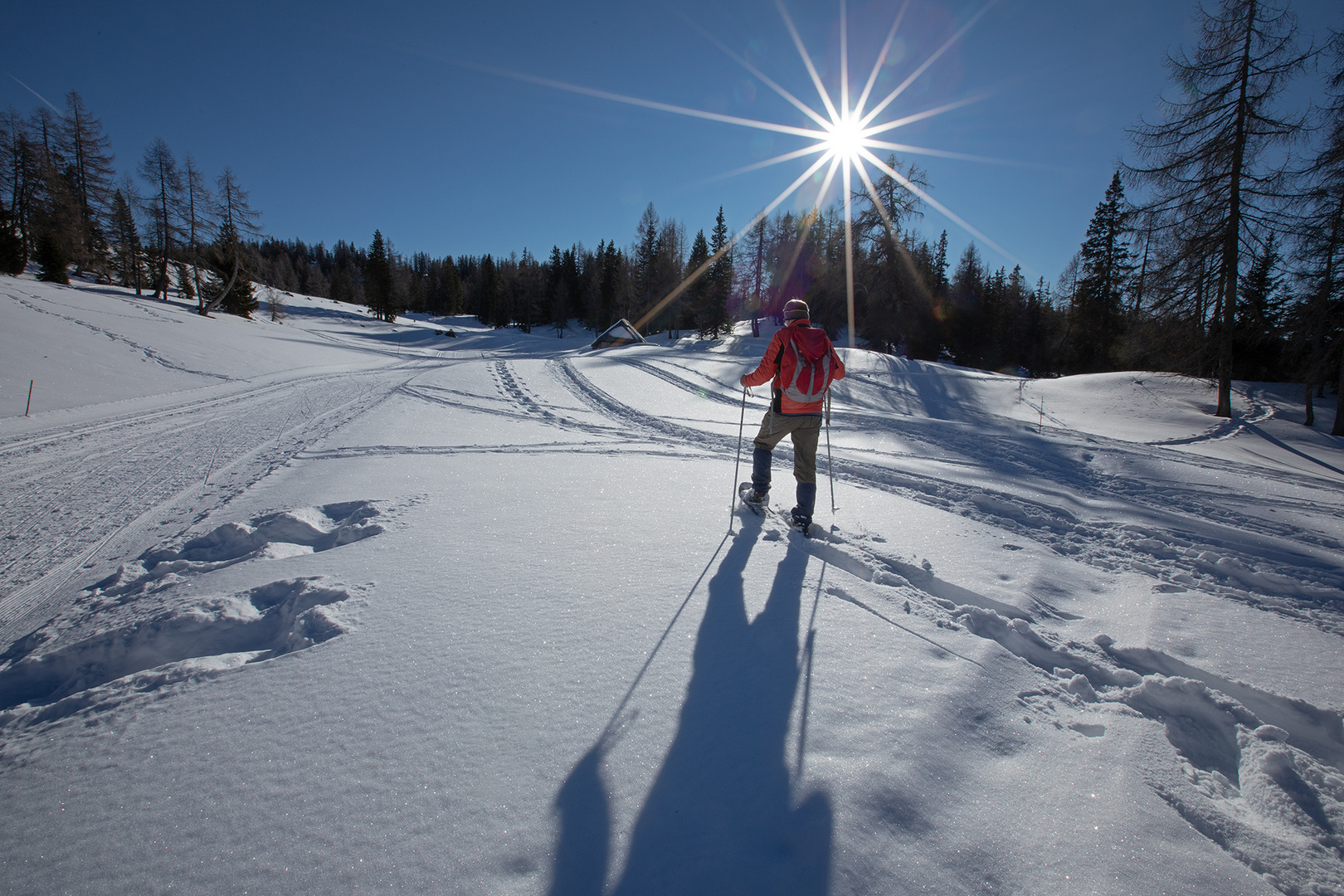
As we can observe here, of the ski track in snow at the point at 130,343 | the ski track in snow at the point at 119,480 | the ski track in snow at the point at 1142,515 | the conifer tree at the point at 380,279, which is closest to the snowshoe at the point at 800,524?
the ski track in snow at the point at 1142,515

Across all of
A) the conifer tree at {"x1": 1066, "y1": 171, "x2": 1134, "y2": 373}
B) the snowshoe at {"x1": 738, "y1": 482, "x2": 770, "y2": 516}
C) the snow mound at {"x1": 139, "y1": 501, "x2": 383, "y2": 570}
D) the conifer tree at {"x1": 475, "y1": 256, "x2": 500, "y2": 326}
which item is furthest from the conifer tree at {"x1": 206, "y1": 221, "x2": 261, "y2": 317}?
the conifer tree at {"x1": 1066, "y1": 171, "x2": 1134, "y2": 373}

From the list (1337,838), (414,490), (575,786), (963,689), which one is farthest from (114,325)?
(1337,838)

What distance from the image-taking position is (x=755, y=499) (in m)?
4.52

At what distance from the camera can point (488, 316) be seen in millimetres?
62438

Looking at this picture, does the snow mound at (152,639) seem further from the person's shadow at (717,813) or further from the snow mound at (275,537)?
the person's shadow at (717,813)

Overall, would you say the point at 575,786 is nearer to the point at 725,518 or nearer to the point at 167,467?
the point at 725,518

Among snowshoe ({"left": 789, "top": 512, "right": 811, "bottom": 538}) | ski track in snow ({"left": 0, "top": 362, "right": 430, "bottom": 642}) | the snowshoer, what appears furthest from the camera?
the snowshoer

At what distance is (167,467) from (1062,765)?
7.62 m

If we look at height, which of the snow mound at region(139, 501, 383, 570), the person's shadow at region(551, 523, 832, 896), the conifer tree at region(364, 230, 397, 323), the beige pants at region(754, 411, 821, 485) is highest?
the conifer tree at region(364, 230, 397, 323)

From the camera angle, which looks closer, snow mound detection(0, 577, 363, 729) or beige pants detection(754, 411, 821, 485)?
snow mound detection(0, 577, 363, 729)

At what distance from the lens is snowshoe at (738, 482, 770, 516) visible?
14.6 ft

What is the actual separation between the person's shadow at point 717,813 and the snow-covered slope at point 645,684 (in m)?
0.01

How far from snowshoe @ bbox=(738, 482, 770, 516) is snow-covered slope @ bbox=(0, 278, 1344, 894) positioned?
24 centimetres

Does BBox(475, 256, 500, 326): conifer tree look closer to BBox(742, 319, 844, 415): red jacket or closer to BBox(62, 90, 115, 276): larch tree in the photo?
BBox(62, 90, 115, 276): larch tree
